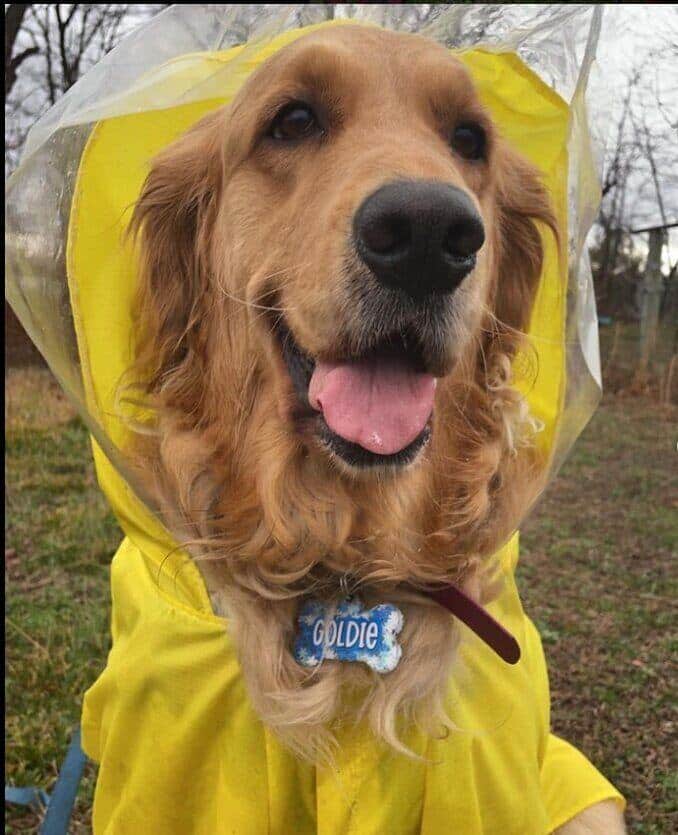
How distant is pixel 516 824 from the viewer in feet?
5.28

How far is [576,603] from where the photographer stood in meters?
3.33

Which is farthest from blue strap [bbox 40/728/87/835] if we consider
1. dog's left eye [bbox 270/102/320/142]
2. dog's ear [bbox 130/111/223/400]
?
dog's left eye [bbox 270/102/320/142]

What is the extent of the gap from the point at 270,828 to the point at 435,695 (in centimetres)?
42

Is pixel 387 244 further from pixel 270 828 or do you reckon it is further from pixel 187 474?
pixel 270 828

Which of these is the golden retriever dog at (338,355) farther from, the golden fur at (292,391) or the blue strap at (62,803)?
the blue strap at (62,803)

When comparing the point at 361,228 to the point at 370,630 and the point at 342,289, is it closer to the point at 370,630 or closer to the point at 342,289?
the point at 342,289

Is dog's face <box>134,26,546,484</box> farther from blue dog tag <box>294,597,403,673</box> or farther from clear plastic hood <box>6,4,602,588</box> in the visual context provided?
blue dog tag <box>294,597,403,673</box>

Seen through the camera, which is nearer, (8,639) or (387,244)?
(387,244)

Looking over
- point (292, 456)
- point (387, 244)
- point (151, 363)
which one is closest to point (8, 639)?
point (151, 363)

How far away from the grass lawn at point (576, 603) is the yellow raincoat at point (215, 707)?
390mm

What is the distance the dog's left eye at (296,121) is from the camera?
1.64 metres

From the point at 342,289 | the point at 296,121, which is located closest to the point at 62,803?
the point at 342,289

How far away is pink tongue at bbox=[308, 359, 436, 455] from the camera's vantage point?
1.47 metres

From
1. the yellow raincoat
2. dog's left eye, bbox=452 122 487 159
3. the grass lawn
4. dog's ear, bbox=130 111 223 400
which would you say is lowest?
the grass lawn
